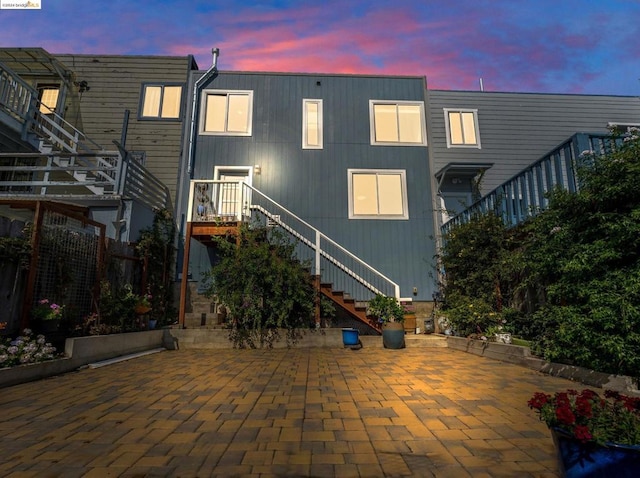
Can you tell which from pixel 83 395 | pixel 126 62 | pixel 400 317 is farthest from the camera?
pixel 126 62

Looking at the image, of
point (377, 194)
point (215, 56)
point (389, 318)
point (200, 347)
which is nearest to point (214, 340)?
point (200, 347)

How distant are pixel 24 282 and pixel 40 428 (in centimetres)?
356

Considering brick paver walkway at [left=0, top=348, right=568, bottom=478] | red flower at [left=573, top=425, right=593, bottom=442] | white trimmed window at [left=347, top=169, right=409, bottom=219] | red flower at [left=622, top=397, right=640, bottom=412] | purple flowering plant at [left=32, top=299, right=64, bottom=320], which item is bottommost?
brick paver walkway at [left=0, top=348, right=568, bottom=478]

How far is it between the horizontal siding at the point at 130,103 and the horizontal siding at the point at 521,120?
9020mm

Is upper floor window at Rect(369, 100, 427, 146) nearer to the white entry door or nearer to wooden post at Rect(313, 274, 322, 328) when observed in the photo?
the white entry door

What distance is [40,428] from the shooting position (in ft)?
8.91

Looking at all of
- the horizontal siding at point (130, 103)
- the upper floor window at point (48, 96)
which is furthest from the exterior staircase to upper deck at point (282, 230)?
the upper floor window at point (48, 96)

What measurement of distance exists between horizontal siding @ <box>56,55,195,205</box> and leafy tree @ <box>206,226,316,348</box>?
189 inches

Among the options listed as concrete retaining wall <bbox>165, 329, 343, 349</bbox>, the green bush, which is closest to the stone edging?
the green bush

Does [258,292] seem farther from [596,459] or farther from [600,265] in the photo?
[596,459]

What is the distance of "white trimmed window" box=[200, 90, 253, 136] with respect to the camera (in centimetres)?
1111

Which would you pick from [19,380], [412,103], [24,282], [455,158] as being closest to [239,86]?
[412,103]

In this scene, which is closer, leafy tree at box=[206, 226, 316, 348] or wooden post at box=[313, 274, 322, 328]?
leafy tree at box=[206, 226, 316, 348]

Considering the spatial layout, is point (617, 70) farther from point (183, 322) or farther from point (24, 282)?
point (24, 282)
